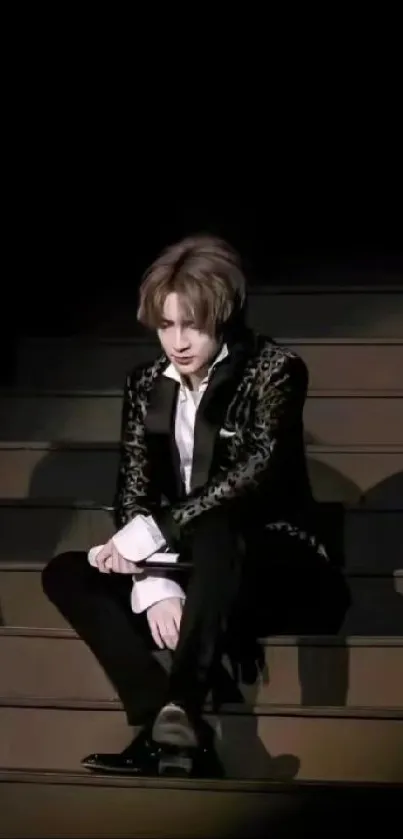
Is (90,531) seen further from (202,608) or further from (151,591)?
(202,608)

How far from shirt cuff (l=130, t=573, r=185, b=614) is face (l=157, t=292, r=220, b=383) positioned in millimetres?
329

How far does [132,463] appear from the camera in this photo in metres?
1.87

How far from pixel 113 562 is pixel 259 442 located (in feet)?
0.91

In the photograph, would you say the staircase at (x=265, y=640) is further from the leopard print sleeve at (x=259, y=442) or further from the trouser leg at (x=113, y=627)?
the leopard print sleeve at (x=259, y=442)

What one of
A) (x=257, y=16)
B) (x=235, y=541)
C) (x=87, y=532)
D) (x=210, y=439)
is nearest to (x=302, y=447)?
(x=210, y=439)

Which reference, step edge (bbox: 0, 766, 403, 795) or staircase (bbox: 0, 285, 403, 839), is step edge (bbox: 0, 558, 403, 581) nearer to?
staircase (bbox: 0, 285, 403, 839)

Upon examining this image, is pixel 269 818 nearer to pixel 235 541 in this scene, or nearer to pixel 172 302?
pixel 235 541

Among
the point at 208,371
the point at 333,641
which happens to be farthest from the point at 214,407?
the point at 333,641

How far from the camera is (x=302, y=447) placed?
73.0 inches

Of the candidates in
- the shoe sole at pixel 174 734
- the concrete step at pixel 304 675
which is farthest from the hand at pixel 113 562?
the shoe sole at pixel 174 734

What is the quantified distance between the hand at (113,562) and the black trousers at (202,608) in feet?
0.08

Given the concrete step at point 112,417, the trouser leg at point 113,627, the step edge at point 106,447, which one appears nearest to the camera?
the trouser leg at point 113,627

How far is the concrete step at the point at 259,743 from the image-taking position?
1.69m

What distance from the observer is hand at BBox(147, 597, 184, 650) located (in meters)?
1.67
